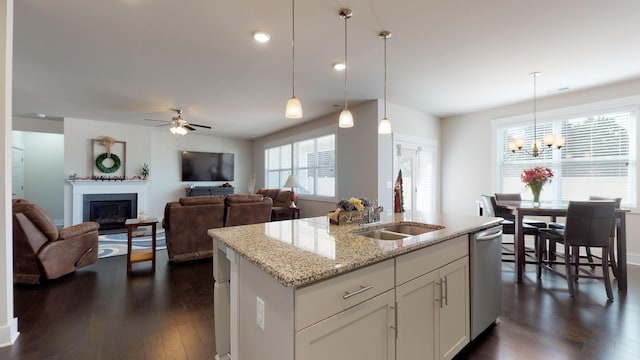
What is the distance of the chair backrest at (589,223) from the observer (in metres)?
2.90

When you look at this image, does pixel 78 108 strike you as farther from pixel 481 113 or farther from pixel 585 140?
pixel 585 140

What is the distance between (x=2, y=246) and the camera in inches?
80.0

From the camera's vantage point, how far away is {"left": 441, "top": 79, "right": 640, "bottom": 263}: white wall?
4.79 metres

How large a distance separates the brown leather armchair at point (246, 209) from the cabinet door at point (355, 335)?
11.3ft

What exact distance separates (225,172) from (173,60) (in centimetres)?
568

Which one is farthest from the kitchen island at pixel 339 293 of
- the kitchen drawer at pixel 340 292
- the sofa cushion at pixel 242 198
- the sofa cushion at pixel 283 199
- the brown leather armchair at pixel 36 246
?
the sofa cushion at pixel 283 199

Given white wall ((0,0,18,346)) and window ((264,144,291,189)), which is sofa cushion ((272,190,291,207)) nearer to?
window ((264,144,291,189))

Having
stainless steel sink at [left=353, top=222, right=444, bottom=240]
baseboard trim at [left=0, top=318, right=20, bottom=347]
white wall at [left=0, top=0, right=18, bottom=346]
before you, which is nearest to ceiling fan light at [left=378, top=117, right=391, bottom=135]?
stainless steel sink at [left=353, top=222, right=444, bottom=240]

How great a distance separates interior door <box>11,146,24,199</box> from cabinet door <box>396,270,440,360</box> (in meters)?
9.52

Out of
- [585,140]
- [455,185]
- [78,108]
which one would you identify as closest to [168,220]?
[78,108]

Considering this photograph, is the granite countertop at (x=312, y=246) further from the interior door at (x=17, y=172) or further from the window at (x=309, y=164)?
the interior door at (x=17, y=172)

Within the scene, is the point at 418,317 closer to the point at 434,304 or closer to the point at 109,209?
the point at 434,304

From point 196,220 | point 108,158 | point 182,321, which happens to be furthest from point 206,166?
point 182,321

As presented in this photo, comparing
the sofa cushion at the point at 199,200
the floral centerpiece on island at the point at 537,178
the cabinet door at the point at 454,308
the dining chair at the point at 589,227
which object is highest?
the floral centerpiece on island at the point at 537,178
